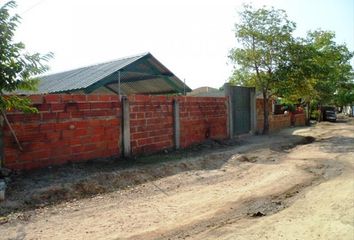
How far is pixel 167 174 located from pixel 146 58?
5.05 metres

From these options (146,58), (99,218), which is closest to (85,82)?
(146,58)

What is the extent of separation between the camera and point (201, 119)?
1173 centimetres

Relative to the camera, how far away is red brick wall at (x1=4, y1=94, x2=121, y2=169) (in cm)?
656

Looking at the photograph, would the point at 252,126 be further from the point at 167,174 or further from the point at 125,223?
the point at 125,223

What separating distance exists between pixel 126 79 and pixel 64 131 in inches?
245

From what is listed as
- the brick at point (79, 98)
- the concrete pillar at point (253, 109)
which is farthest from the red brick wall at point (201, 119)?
the brick at point (79, 98)

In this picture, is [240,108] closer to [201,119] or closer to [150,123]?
[201,119]

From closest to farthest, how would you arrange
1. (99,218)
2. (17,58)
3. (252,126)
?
1. (99,218)
2. (17,58)
3. (252,126)

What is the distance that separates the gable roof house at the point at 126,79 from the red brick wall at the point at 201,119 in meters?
1.74

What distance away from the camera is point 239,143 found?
1283 centimetres

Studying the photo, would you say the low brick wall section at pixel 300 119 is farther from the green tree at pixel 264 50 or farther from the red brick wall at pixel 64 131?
the red brick wall at pixel 64 131

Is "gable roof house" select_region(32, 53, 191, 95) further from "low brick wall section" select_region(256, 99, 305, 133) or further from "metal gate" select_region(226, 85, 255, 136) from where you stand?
"low brick wall section" select_region(256, 99, 305, 133)

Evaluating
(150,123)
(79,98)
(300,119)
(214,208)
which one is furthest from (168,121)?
(300,119)

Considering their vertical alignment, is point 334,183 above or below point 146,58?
below
